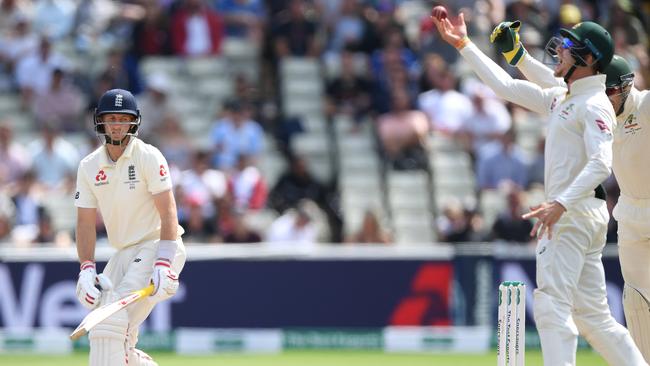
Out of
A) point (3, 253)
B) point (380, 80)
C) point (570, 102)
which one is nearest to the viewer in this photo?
point (570, 102)

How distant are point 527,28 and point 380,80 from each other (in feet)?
5.84

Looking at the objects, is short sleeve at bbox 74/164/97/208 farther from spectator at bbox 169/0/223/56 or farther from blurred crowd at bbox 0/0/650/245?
spectator at bbox 169/0/223/56

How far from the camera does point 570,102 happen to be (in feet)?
20.9

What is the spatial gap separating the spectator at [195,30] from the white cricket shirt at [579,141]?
7869 millimetres

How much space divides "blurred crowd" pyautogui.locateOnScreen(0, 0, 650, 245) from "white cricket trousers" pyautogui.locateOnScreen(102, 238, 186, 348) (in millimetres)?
5075

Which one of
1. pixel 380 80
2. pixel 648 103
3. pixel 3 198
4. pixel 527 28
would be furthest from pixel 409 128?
pixel 648 103

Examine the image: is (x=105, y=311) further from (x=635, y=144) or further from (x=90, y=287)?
(x=635, y=144)

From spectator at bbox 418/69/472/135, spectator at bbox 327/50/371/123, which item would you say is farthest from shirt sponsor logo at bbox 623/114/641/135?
spectator at bbox 327/50/371/123

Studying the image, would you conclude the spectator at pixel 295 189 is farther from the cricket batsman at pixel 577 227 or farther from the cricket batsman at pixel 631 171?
the cricket batsman at pixel 577 227

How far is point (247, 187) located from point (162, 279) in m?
5.93

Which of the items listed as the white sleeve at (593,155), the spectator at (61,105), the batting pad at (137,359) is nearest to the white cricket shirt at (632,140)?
the white sleeve at (593,155)

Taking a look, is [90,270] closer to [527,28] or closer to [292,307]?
[292,307]

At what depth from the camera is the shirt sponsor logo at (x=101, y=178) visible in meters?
6.60

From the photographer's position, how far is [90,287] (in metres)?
6.45
